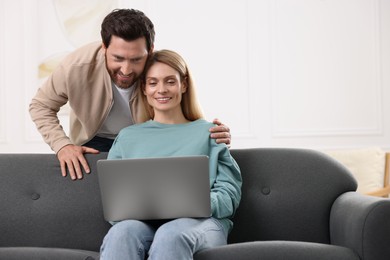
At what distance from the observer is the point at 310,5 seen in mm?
4664

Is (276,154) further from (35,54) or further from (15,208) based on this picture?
(35,54)

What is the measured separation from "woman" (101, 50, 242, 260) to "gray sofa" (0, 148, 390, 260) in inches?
6.8

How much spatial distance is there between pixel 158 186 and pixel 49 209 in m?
0.75

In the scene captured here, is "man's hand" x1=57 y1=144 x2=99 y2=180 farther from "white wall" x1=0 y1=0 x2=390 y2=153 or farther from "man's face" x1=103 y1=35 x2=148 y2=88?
"white wall" x1=0 y1=0 x2=390 y2=153

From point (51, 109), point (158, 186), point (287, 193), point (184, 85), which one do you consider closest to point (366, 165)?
point (287, 193)

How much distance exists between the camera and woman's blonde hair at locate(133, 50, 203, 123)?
237 centimetres

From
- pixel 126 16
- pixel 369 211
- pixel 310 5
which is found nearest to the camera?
→ pixel 369 211

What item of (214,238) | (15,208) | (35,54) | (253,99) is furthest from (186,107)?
(35,54)

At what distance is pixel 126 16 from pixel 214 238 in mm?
950

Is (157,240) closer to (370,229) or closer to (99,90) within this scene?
(370,229)

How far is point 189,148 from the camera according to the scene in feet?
7.41

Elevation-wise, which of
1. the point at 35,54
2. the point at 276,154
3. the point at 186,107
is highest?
the point at 35,54

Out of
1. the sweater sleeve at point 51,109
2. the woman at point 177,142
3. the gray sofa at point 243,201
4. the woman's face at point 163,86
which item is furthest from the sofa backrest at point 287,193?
the sweater sleeve at point 51,109

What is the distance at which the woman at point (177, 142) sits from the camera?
6.40ft
